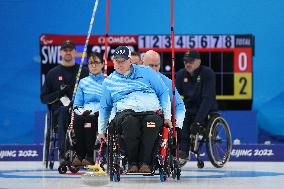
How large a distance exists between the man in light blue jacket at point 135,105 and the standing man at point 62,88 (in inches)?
73.6

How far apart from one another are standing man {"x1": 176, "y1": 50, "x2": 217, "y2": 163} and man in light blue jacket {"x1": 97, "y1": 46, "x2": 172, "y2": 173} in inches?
89.4

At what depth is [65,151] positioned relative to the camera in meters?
9.67

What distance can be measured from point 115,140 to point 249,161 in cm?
499

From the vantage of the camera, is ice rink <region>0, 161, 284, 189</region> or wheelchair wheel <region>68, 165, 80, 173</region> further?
wheelchair wheel <region>68, 165, 80, 173</region>

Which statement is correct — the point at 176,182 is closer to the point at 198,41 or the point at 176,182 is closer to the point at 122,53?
the point at 122,53

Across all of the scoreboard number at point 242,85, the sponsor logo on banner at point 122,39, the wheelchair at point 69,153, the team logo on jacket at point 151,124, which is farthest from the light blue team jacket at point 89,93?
the scoreboard number at point 242,85

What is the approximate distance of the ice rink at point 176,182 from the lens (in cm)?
751

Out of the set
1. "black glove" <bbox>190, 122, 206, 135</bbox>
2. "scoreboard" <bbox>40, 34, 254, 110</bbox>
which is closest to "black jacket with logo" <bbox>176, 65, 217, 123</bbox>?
"black glove" <bbox>190, 122, 206, 135</bbox>

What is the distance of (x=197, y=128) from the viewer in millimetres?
10391

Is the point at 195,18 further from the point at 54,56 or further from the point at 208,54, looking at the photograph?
the point at 54,56

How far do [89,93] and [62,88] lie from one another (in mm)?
759

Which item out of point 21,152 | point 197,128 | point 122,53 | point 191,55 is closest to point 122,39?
point 21,152

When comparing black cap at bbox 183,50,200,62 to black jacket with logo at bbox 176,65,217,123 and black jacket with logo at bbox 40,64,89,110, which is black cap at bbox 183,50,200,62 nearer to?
black jacket with logo at bbox 176,65,217,123

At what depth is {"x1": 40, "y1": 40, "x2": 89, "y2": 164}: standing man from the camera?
1000 cm
